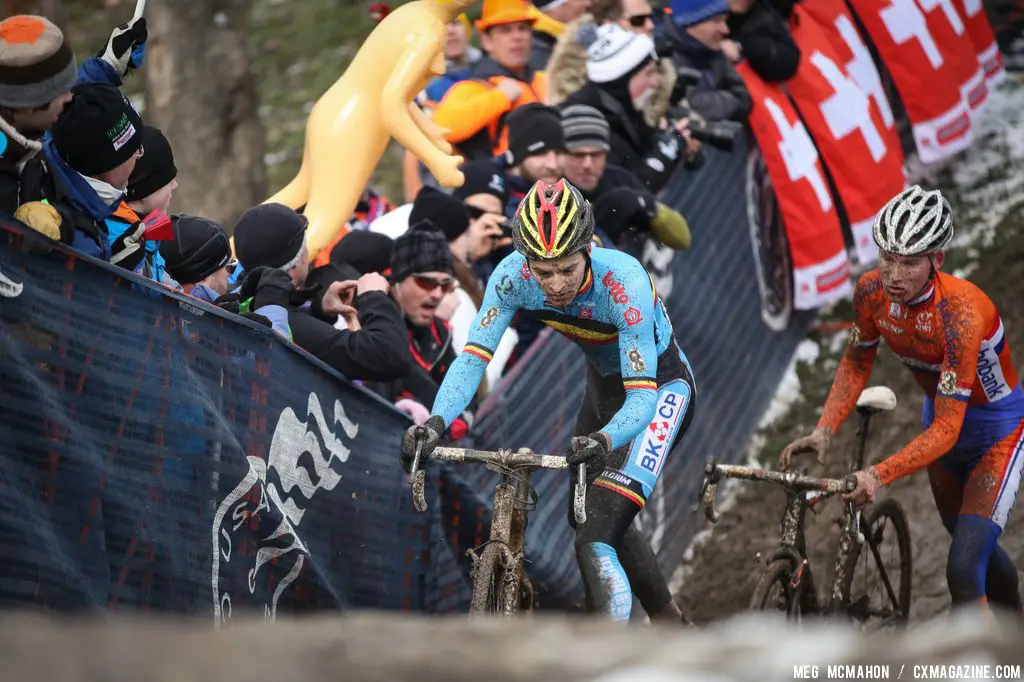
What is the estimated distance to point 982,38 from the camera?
1409cm

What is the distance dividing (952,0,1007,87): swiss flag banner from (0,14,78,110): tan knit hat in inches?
408

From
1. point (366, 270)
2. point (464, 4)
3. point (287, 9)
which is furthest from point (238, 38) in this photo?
point (287, 9)

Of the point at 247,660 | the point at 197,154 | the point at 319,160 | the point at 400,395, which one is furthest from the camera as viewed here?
the point at 197,154

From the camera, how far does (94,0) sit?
20.1 m

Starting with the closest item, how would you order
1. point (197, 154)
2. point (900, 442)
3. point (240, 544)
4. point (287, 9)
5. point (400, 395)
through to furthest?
Answer: 1. point (240, 544)
2. point (400, 395)
3. point (900, 442)
4. point (197, 154)
5. point (287, 9)

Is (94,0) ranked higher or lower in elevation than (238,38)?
lower

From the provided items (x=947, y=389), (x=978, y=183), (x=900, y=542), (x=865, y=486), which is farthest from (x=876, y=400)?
(x=978, y=183)

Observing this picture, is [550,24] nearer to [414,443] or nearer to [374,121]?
[374,121]

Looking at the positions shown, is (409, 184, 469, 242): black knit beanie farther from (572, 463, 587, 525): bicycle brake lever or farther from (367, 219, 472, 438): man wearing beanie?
(572, 463, 587, 525): bicycle brake lever

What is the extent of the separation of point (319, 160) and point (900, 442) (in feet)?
15.8

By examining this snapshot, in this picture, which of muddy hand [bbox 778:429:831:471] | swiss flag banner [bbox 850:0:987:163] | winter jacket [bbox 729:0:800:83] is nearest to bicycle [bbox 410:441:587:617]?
muddy hand [bbox 778:429:831:471]

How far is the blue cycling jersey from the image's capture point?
616 centimetres

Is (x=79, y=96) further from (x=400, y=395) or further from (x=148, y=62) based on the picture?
(x=148, y=62)

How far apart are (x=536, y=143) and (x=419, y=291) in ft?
5.78
